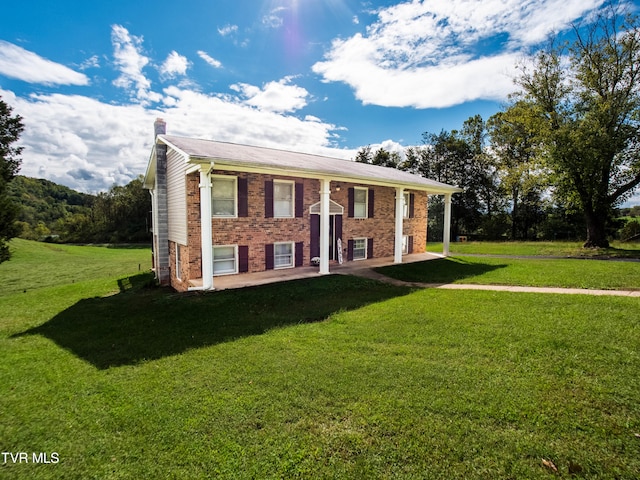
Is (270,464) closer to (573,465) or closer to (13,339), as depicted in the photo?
(573,465)

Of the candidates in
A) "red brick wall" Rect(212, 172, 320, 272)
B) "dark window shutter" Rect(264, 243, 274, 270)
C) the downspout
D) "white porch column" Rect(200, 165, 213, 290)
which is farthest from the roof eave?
the downspout

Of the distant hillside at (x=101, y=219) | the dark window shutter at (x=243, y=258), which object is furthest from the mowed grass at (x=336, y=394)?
the distant hillside at (x=101, y=219)

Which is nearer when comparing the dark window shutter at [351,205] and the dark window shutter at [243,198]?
the dark window shutter at [243,198]

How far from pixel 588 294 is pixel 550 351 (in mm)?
4817

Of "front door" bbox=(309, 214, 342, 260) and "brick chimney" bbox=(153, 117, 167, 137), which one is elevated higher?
"brick chimney" bbox=(153, 117, 167, 137)

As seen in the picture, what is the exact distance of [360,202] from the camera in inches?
610

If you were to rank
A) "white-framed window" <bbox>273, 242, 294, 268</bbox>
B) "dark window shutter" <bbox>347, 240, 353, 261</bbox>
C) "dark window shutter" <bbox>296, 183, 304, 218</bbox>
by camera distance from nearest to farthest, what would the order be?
1. "white-framed window" <bbox>273, 242, 294, 268</bbox>
2. "dark window shutter" <bbox>296, 183, 304, 218</bbox>
3. "dark window shutter" <bbox>347, 240, 353, 261</bbox>

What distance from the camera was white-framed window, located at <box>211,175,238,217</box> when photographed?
36.9ft

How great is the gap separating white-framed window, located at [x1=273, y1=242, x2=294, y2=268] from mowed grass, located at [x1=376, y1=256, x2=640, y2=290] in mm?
3649

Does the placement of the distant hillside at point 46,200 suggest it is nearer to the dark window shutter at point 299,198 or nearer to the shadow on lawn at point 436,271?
the dark window shutter at point 299,198

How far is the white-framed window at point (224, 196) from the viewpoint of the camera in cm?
1125

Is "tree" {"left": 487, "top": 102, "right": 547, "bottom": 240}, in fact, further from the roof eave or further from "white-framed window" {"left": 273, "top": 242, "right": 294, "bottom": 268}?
"white-framed window" {"left": 273, "top": 242, "right": 294, "bottom": 268}

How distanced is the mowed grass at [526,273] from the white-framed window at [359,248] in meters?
2.59

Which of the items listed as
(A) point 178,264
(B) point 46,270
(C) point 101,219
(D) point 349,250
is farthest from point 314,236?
(C) point 101,219
